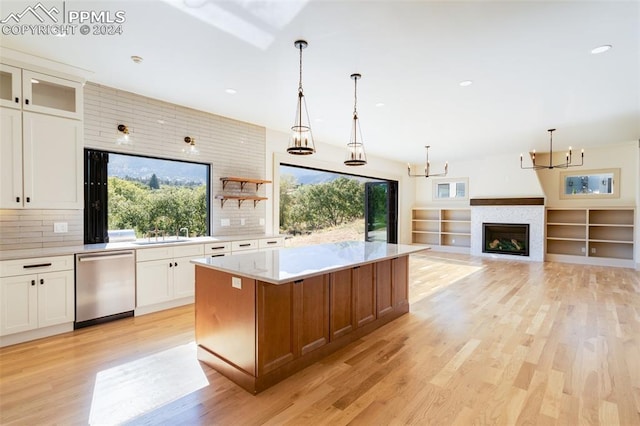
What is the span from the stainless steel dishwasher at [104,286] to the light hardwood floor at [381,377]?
154 millimetres

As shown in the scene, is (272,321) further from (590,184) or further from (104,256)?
(590,184)

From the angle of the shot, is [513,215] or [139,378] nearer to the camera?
[139,378]

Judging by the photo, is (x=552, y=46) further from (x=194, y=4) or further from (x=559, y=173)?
(x=559, y=173)

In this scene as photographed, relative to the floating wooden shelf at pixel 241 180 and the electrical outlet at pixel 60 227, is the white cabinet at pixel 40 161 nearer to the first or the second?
the electrical outlet at pixel 60 227

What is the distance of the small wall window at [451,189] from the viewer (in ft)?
30.1

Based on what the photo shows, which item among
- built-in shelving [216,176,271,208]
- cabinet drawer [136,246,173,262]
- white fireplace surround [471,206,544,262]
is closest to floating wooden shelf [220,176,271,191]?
built-in shelving [216,176,271,208]

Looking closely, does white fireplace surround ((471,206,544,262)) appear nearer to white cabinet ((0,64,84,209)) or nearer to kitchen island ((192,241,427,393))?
kitchen island ((192,241,427,393))

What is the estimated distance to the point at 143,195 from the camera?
4.34m

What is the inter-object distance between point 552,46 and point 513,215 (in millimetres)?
6168

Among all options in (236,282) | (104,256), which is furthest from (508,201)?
(104,256)

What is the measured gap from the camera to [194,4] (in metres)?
2.25

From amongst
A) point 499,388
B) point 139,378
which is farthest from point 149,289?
point 499,388

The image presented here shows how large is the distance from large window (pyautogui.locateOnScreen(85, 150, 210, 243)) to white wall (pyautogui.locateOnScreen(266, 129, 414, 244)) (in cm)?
121

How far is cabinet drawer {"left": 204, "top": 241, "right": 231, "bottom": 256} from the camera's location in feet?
14.0
